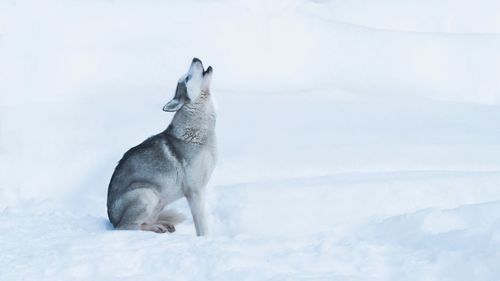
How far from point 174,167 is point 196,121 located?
14.1 inches

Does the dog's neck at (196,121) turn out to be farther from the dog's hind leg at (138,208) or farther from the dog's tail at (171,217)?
the dog's tail at (171,217)

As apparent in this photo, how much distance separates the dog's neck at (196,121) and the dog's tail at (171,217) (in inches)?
22.9

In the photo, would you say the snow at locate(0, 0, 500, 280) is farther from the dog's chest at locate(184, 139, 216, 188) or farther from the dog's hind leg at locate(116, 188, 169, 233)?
the dog's chest at locate(184, 139, 216, 188)

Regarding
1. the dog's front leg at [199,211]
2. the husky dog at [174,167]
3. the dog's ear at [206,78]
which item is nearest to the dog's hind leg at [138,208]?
the husky dog at [174,167]

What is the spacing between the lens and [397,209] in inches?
239

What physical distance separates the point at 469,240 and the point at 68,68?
24.4ft

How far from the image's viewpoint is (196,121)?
17.7 feet

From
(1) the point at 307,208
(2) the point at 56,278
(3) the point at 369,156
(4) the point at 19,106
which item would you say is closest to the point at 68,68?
(4) the point at 19,106

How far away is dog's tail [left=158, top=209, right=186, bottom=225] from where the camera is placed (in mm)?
5562

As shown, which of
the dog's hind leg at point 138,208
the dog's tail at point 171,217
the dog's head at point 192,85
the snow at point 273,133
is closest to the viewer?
the snow at point 273,133

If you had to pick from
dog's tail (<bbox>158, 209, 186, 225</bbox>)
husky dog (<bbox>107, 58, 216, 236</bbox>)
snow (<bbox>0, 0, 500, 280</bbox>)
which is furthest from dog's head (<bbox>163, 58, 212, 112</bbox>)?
snow (<bbox>0, 0, 500, 280</bbox>)

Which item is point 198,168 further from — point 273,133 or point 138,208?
point 273,133

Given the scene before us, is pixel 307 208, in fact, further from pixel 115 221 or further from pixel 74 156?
pixel 74 156

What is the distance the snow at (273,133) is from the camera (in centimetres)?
422
